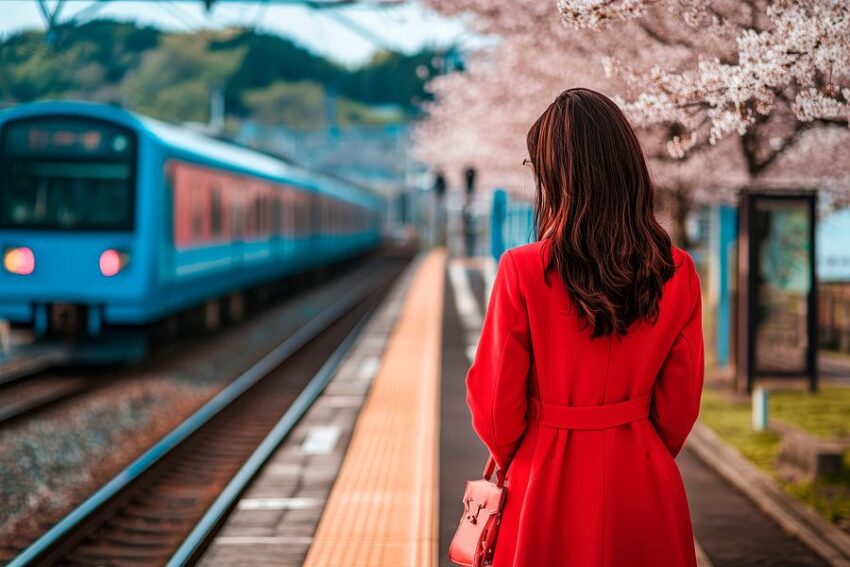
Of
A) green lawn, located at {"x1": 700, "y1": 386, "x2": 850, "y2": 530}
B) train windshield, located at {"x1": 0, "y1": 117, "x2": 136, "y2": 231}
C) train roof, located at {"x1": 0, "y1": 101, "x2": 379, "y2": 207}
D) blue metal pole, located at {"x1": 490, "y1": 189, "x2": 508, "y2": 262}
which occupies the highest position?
train roof, located at {"x1": 0, "y1": 101, "x2": 379, "y2": 207}

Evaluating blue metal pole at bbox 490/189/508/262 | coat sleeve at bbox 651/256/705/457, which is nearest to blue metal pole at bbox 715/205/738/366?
blue metal pole at bbox 490/189/508/262

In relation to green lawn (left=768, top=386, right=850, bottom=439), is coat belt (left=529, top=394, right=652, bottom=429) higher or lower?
higher

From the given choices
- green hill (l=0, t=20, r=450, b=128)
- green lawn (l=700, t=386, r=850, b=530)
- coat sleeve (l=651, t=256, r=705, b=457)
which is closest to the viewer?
coat sleeve (l=651, t=256, r=705, b=457)

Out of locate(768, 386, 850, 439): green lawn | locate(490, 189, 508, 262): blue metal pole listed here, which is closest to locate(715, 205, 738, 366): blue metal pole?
locate(768, 386, 850, 439): green lawn

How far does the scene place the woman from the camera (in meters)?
2.30

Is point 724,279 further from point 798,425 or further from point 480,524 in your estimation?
point 480,524

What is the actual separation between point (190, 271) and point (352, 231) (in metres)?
26.1

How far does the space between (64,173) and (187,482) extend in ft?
18.4

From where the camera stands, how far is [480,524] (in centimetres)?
244

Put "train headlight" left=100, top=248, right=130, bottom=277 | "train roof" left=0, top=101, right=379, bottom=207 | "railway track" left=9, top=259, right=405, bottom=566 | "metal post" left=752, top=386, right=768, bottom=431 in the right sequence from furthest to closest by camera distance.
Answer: "train roof" left=0, top=101, right=379, bottom=207
"train headlight" left=100, top=248, right=130, bottom=277
"metal post" left=752, top=386, right=768, bottom=431
"railway track" left=9, top=259, right=405, bottom=566

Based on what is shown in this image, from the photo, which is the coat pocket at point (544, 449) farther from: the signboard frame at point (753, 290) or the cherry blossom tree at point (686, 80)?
the signboard frame at point (753, 290)

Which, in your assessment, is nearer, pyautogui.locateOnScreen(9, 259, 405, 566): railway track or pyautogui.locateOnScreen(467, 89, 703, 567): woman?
pyautogui.locateOnScreen(467, 89, 703, 567): woman

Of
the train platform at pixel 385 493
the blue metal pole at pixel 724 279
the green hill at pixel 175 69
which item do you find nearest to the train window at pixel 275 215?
the green hill at pixel 175 69

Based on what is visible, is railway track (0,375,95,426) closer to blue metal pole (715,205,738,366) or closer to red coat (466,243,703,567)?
blue metal pole (715,205,738,366)
